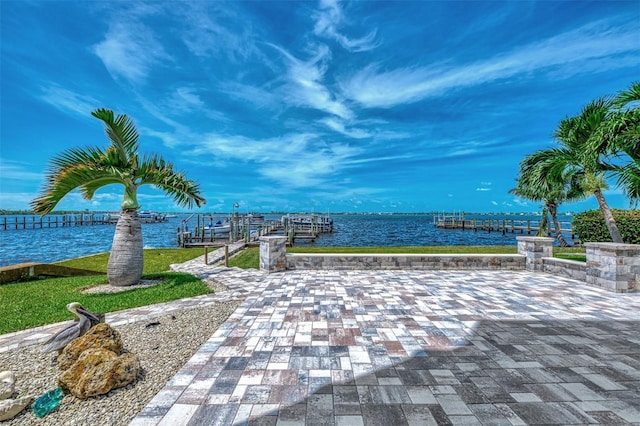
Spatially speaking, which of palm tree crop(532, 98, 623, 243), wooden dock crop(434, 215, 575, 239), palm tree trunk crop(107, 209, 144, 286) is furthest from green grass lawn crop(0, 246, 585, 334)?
wooden dock crop(434, 215, 575, 239)

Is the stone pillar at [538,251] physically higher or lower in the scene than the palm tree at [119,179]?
lower

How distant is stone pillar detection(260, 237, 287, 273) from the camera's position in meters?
8.52

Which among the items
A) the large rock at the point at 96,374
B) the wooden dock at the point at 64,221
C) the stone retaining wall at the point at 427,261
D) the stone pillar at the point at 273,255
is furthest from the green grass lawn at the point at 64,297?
the wooden dock at the point at 64,221

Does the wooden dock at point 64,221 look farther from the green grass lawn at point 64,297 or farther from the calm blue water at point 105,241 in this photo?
the green grass lawn at point 64,297

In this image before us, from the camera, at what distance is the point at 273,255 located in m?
8.58

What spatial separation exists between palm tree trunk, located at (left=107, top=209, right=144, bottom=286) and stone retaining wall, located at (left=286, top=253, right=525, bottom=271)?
4.18m

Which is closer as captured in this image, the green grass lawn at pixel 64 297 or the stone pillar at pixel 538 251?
the green grass lawn at pixel 64 297

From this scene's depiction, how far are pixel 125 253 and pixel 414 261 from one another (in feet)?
26.6

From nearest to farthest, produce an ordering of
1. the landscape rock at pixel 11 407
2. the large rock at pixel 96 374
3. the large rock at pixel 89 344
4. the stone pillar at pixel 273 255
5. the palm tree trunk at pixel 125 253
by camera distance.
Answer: the landscape rock at pixel 11 407
the large rock at pixel 96 374
the large rock at pixel 89 344
the palm tree trunk at pixel 125 253
the stone pillar at pixel 273 255

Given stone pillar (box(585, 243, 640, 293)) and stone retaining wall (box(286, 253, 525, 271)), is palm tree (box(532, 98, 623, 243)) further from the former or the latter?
stone retaining wall (box(286, 253, 525, 271))

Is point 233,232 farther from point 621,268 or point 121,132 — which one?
point 621,268

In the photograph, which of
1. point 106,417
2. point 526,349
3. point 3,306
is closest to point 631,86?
point 526,349

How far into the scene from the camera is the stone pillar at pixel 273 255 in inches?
335

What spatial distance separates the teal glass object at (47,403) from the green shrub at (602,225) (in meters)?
17.1
